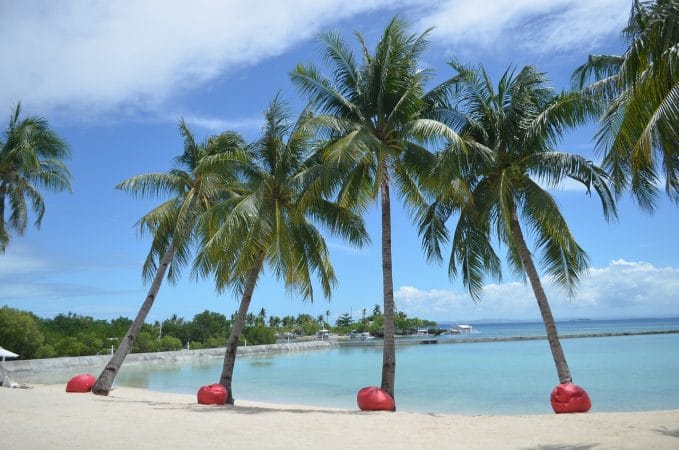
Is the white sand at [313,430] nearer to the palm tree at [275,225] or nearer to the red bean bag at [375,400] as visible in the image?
the red bean bag at [375,400]

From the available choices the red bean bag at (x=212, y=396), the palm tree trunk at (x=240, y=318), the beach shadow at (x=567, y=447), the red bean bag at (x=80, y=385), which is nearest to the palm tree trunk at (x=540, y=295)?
the beach shadow at (x=567, y=447)

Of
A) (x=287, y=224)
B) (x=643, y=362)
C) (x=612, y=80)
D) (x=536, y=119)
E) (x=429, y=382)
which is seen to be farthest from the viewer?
(x=643, y=362)

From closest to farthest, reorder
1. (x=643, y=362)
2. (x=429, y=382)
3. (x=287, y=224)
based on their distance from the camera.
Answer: (x=287, y=224), (x=429, y=382), (x=643, y=362)

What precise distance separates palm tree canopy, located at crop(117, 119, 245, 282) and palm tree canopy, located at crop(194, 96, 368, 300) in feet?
3.86

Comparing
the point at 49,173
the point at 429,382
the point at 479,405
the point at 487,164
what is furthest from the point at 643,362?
the point at 49,173

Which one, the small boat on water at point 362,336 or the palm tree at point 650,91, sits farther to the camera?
the small boat on water at point 362,336

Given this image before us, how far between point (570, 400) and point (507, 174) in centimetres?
538

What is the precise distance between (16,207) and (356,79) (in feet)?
44.7

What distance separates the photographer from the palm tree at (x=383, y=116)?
13000 millimetres

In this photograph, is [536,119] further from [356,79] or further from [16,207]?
[16,207]

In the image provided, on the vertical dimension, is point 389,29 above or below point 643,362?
above

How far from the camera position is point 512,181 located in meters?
→ 13.8

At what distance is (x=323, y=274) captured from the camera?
1595cm

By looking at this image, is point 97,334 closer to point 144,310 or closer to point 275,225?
point 144,310
